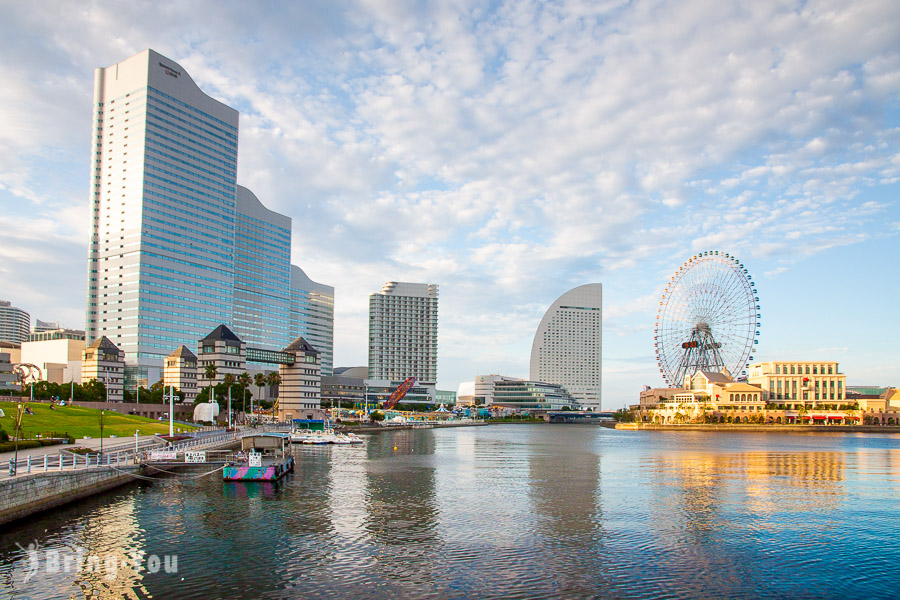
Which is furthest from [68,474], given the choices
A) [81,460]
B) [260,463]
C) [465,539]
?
[465,539]

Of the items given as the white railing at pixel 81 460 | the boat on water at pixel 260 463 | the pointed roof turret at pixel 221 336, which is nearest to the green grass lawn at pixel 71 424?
the white railing at pixel 81 460

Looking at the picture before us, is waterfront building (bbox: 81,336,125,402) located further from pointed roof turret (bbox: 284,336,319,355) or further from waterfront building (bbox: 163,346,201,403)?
pointed roof turret (bbox: 284,336,319,355)

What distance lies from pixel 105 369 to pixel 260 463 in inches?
5138

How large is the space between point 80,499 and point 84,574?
939 inches

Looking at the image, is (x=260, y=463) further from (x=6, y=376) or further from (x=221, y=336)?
(x=6, y=376)

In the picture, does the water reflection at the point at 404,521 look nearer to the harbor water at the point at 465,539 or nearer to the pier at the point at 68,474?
the harbor water at the point at 465,539

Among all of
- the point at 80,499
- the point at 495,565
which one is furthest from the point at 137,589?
the point at 80,499

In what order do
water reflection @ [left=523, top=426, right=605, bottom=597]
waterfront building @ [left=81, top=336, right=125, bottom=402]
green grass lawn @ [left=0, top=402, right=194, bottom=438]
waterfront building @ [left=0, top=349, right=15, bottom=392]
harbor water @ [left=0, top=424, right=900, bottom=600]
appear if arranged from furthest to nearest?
1. waterfront building @ [left=81, top=336, right=125, bottom=402]
2. waterfront building @ [left=0, top=349, right=15, bottom=392]
3. green grass lawn @ [left=0, top=402, right=194, bottom=438]
4. water reflection @ [left=523, top=426, right=605, bottom=597]
5. harbor water @ [left=0, top=424, right=900, bottom=600]

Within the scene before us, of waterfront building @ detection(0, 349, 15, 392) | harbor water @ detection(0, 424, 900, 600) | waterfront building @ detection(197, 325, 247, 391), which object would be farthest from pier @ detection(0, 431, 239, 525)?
waterfront building @ detection(0, 349, 15, 392)

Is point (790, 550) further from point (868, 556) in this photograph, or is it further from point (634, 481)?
point (634, 481)

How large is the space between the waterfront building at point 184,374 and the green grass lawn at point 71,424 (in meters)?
56.8

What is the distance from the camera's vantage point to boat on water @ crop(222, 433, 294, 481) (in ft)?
240

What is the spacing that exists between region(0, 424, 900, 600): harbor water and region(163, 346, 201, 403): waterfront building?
410 ft

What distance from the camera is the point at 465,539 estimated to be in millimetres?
45000
